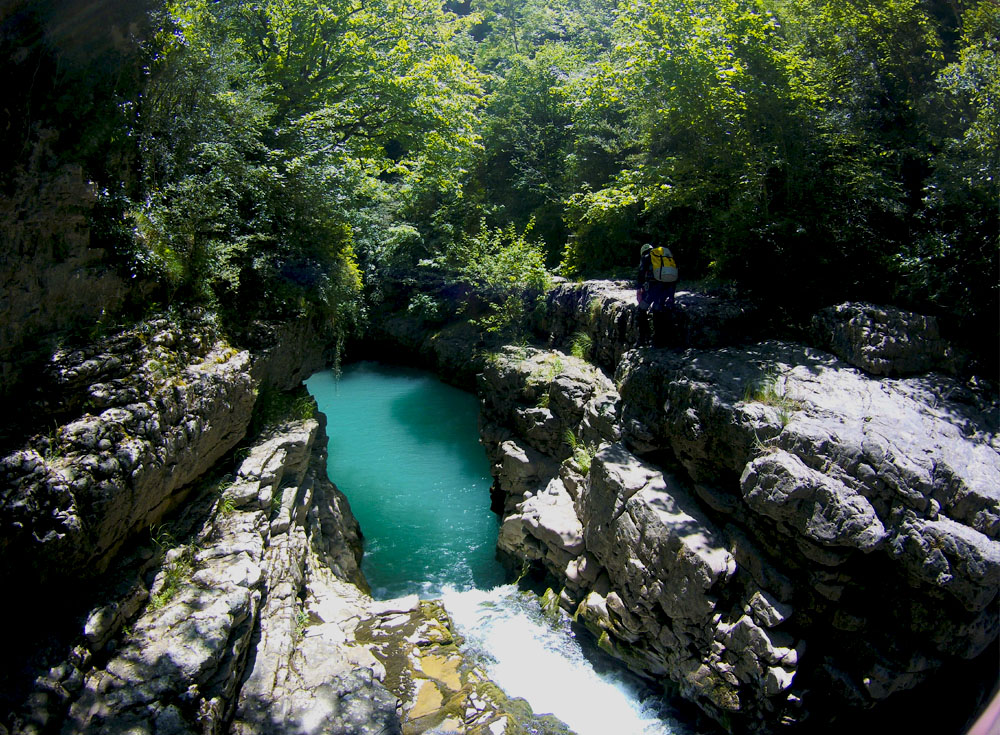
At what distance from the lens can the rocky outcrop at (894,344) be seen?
800 cm

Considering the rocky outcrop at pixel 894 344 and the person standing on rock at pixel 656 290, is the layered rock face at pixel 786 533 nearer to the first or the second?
the rocky outcrop at pixel 894 344

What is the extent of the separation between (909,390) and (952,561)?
8.30ft

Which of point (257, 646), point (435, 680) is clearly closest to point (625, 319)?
point (435, 680)

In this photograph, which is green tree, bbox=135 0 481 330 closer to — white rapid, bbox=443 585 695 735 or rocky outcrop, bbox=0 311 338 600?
rocky outcrop, bbox=0 311 338 600

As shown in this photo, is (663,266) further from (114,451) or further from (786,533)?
(114,451)

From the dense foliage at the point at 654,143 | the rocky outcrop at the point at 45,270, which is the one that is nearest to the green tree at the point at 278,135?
the dense foliage at the point at 654,143

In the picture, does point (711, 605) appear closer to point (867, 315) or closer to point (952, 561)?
point (952, 561)

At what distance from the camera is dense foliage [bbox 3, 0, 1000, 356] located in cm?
747

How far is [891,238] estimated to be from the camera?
9.12 metres

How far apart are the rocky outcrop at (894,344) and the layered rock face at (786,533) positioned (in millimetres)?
215

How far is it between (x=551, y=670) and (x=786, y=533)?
3951 mm

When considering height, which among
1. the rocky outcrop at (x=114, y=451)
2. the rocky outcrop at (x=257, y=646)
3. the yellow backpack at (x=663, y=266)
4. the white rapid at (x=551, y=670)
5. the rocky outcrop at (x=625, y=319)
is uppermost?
the yellow backpack at (x=663, y=266)

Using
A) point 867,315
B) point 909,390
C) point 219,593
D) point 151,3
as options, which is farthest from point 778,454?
point 151,3

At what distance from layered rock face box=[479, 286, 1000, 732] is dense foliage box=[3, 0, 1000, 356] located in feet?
7.20
